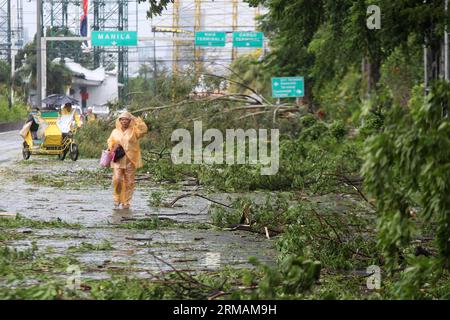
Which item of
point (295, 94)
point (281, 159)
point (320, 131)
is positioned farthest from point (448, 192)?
point (295, 94)

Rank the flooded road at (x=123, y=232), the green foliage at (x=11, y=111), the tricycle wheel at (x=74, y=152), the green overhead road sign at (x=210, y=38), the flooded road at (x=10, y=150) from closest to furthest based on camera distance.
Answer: the flooded road at (x=123, y=232) → the tricycle wheel at (x=74, y=152) → the flooded road at (x=10, y=150) → the green overhead road sign at (x=210, y=38) → the green foliage at (x=11, y=111)

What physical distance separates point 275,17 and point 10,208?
20.0 ft

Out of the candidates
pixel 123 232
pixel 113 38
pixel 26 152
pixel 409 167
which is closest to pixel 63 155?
pixel 26 152

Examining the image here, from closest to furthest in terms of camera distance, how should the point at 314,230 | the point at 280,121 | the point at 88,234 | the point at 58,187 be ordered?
the point at 314,230, the point at 88,234, the point at 58,187, the point at 280,121

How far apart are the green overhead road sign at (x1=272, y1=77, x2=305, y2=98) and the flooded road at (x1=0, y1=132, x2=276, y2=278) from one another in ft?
64.1

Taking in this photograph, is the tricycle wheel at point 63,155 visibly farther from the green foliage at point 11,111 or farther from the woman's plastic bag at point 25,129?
the green foliage at point 11,111

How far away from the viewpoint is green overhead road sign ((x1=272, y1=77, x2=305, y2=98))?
139ft

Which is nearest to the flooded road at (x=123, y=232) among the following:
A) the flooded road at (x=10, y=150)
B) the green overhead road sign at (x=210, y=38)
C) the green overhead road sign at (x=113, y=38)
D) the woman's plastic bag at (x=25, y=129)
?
the woman's plastic bag at (x=25, y=129)

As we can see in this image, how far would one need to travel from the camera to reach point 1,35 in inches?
3088

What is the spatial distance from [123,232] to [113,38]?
43740 millimetres

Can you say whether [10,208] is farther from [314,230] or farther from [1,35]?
[1,35]

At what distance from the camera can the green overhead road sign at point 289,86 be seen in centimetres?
4225

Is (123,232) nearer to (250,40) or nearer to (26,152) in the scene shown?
(26,152)

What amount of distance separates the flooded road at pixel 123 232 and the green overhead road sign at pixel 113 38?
34255mm
